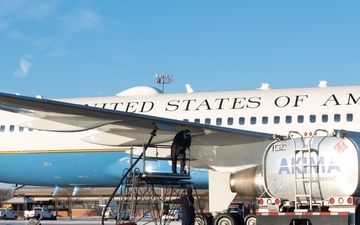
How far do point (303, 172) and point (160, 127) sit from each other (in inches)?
192

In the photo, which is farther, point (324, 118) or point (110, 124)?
point (324, 118)

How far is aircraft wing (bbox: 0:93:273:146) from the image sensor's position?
58.8 feet

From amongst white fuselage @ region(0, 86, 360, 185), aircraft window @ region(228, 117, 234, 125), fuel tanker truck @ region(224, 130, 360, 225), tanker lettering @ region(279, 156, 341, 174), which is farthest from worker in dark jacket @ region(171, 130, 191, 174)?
aircraft window @ region(228, 117, 234, 125)

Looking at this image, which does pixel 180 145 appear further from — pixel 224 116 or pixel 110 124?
pixel 224 116

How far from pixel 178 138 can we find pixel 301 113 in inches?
297

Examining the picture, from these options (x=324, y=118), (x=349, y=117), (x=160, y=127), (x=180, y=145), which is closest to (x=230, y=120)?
(x=324, y=118)

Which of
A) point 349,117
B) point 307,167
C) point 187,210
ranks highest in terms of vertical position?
point 349,117

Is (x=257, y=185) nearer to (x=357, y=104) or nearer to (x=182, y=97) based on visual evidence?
(x=357, y=104)

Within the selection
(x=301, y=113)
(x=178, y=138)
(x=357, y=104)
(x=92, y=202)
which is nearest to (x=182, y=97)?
(x=301, y=113)

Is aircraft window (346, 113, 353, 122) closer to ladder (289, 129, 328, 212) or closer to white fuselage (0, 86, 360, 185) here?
white fuselage (0, 86, 360, 185)

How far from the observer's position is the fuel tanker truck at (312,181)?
1625 cm

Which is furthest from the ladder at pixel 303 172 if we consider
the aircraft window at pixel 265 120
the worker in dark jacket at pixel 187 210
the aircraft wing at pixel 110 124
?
the aircraft window at pixel 265 120

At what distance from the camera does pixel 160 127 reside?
65.5 feet

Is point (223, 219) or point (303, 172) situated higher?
point (303, 172)
